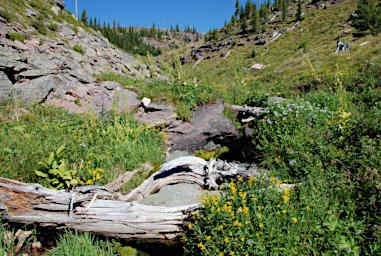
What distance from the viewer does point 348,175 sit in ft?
9.37

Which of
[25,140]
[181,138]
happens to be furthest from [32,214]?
[181,138]


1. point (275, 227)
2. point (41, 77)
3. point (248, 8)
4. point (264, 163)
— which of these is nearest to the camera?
point (275, 227)

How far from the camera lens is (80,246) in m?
2.57

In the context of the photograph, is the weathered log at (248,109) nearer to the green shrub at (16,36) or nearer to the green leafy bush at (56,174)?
the green leafy bush at (56,174)

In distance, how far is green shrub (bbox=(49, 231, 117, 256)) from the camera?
8.21 feet

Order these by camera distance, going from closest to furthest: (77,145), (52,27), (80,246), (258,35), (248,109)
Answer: (80,246)
(77,145)
(248,109)
(52,27)
(258,35)

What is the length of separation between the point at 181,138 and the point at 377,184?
4388 millimetres

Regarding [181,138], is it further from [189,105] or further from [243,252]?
[243,252]

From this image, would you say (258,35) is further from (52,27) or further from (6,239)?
(6,239)

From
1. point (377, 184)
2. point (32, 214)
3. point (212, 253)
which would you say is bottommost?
point (212, 253)

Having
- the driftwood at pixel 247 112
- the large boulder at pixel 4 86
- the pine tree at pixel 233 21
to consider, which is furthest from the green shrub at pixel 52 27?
the pine tree at pixel 233 21

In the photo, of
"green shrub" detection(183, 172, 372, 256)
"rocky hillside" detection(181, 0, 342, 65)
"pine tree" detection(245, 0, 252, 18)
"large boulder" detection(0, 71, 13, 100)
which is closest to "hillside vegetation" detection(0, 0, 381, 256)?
"green shrub" detection(183, 172, 372, 256)

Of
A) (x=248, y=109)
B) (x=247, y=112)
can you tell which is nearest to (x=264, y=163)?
(x=248, y=109)

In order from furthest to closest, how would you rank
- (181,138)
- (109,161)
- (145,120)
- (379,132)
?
(145,120) < (181,138) < (109,161) < (379,132)
